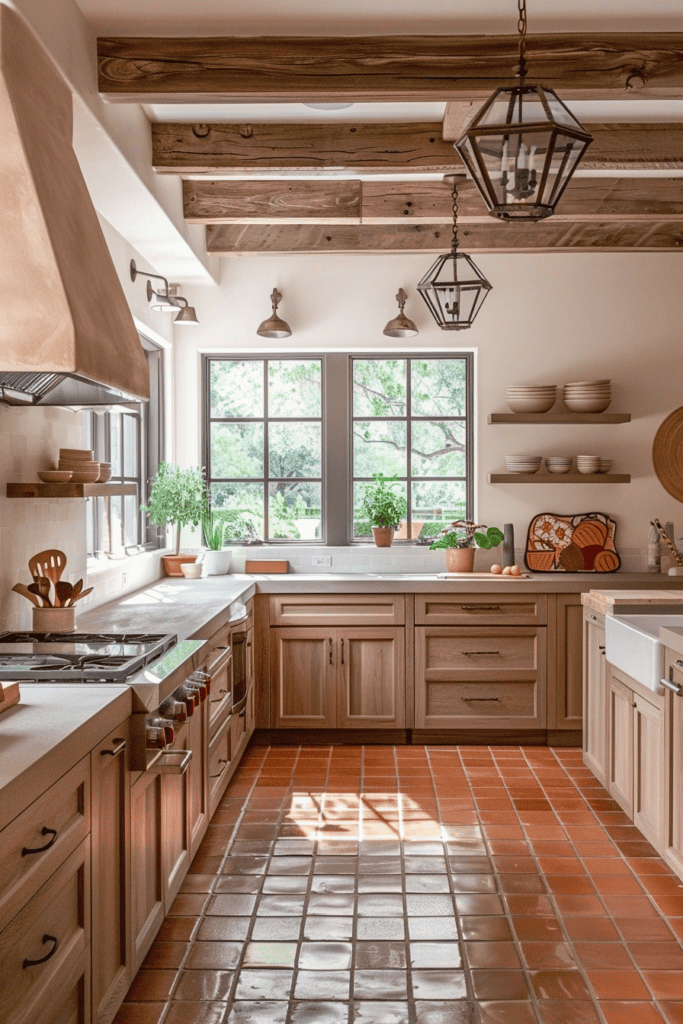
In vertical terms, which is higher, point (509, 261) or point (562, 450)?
point (509, 261)

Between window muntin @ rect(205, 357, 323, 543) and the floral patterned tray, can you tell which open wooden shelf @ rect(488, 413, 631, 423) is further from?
window muntin @ rect(205, 357, 323, 543)

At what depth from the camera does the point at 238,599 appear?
4621 mm

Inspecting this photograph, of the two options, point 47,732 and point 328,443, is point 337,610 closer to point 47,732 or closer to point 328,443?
point 328,443

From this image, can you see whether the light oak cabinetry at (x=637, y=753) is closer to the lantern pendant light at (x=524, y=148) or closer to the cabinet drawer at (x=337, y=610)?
the cabinet drawer at (x=337, y=610)

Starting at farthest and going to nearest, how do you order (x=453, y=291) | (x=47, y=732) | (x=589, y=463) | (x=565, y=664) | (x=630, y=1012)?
(x=589, y=463) → (x=565, y=664) → (x=453, y=291) → (x=630, y=1012) → (x=47, y=732)

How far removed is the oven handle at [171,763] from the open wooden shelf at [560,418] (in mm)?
3466

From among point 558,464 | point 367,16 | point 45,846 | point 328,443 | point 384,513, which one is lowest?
point 45,846

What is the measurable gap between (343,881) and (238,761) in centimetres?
139

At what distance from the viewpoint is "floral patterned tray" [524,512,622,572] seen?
584 centimetres

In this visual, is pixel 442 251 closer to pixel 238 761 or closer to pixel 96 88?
pixel 96 88

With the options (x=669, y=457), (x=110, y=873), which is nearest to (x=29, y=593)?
(x=110, y=873)

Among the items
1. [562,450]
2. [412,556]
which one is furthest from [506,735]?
[562,450]

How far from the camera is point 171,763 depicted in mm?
2895

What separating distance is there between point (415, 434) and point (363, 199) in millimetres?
1781
